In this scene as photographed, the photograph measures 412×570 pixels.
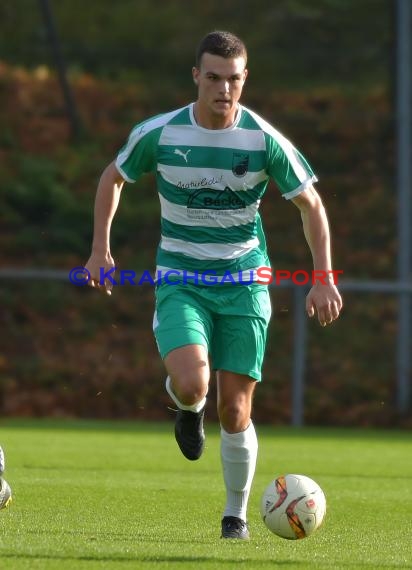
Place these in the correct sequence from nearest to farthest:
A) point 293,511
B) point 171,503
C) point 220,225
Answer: point 293,511 < point 220,225 < point 171,503

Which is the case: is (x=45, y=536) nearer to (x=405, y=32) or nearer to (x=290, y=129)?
(x=405, y=32)

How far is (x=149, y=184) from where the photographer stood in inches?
910

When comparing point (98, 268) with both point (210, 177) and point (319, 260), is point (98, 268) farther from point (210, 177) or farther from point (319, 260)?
point (319, 260)

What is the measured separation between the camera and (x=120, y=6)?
27547mm

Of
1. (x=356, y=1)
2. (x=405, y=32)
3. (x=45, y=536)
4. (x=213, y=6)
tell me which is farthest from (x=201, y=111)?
(x=213, y=6)

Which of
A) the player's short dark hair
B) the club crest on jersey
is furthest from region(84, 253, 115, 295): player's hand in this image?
the player's short dark hair

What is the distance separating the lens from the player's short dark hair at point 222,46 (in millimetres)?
6801

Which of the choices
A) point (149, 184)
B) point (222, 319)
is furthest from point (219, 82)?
point (149, 184)

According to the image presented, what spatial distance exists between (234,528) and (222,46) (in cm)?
248

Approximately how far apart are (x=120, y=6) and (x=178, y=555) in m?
22.8

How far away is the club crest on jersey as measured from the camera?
22.9 ft

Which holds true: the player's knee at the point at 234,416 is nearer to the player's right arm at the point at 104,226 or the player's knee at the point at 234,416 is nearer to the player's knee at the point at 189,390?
the player's knee at the point at 189,390

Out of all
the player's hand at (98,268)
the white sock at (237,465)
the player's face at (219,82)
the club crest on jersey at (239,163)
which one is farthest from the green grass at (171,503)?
the player's face at (219,82)

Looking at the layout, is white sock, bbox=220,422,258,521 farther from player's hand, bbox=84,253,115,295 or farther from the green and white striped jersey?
player's hand, bbox=84,253,115,295
